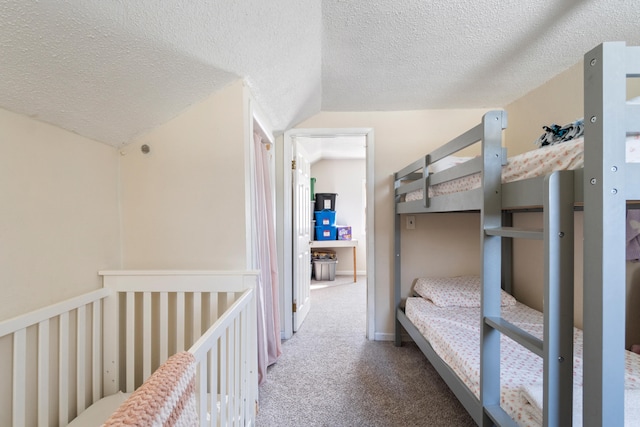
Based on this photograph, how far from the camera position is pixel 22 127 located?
1.03 m

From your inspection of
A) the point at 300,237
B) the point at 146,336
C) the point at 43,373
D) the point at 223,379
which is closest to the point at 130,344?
the point at 146,336

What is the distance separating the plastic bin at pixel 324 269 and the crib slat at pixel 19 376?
3725mm

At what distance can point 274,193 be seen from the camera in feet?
7.75

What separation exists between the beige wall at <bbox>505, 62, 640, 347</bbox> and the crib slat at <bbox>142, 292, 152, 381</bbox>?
90.9 inches

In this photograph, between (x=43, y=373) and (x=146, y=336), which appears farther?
(x=146, y=336)

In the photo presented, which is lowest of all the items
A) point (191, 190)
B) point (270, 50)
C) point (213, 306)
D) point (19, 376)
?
point (19, 376)

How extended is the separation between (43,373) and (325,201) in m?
3.78

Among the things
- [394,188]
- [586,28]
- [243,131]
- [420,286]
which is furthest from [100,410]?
[586,28]

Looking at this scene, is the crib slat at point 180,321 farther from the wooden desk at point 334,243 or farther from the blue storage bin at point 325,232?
the blue storage bin at point 325,232

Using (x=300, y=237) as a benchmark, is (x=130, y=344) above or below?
below

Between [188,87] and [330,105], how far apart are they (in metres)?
1.27

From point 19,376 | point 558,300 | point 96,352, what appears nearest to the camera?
point 558,300

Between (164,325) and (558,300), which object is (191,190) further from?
(558,300)

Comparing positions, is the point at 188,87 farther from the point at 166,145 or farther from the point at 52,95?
the point at 52,95
